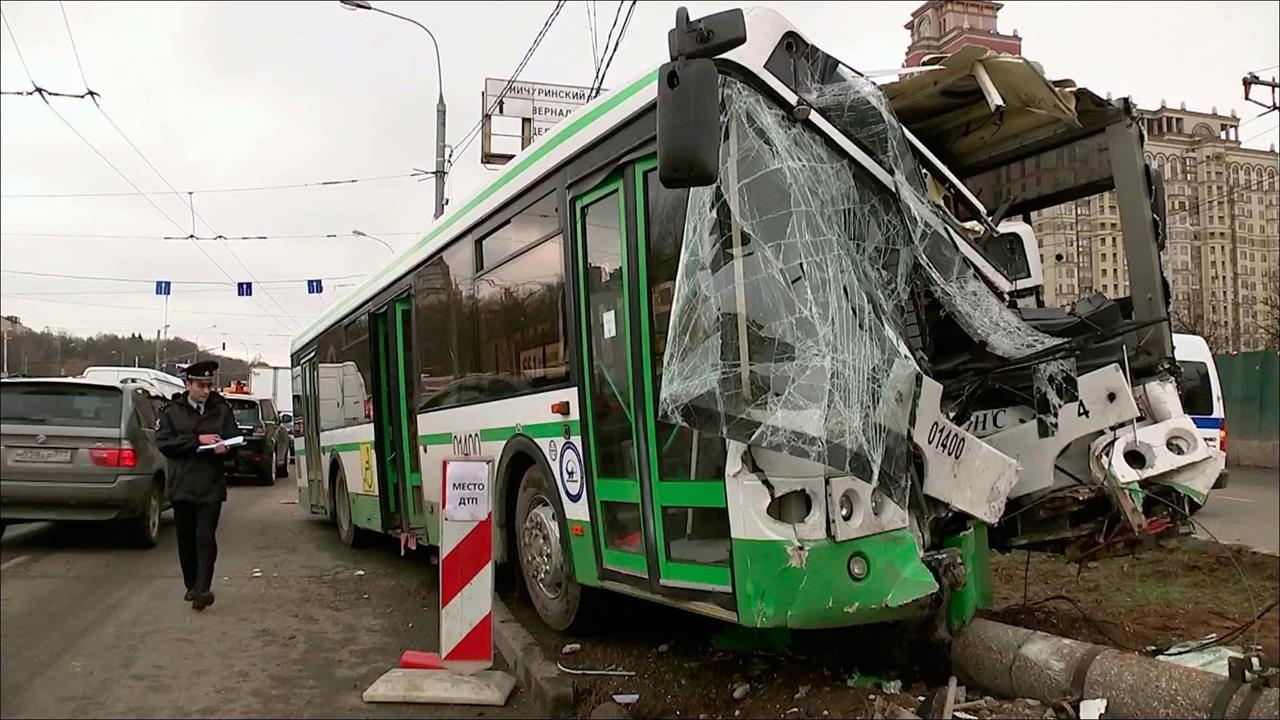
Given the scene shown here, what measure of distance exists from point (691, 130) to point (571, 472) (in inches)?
96.4

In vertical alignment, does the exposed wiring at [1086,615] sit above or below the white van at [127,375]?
below

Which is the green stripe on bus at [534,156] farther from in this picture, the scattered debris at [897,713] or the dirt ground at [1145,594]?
the dirt ground at [1145,594]

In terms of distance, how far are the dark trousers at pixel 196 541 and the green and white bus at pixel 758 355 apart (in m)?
2.41

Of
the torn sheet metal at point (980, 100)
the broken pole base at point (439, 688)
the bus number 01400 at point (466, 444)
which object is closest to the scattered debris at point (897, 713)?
the broken pole base at point (439, 688)

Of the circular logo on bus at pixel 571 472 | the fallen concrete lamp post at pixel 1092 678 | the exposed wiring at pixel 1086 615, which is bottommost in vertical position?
the exposed wiring at pixel 1086 615

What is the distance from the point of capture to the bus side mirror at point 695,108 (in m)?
3.60

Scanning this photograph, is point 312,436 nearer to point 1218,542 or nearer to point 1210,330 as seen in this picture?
point 1218,542

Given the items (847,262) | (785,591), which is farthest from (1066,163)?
(785,591)

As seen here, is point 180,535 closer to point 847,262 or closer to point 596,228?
point 596,228

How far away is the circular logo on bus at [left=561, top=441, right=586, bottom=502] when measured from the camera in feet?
17.6

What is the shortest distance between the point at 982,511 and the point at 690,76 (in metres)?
2.26

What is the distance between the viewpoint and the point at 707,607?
14.4 feet

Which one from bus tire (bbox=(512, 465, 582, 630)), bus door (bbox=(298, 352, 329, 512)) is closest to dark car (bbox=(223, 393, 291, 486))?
bus door (bbox=(298, 352, 329, 512))

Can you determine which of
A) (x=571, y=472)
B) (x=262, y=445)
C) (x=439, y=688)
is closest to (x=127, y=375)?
(x=439, y=688)
